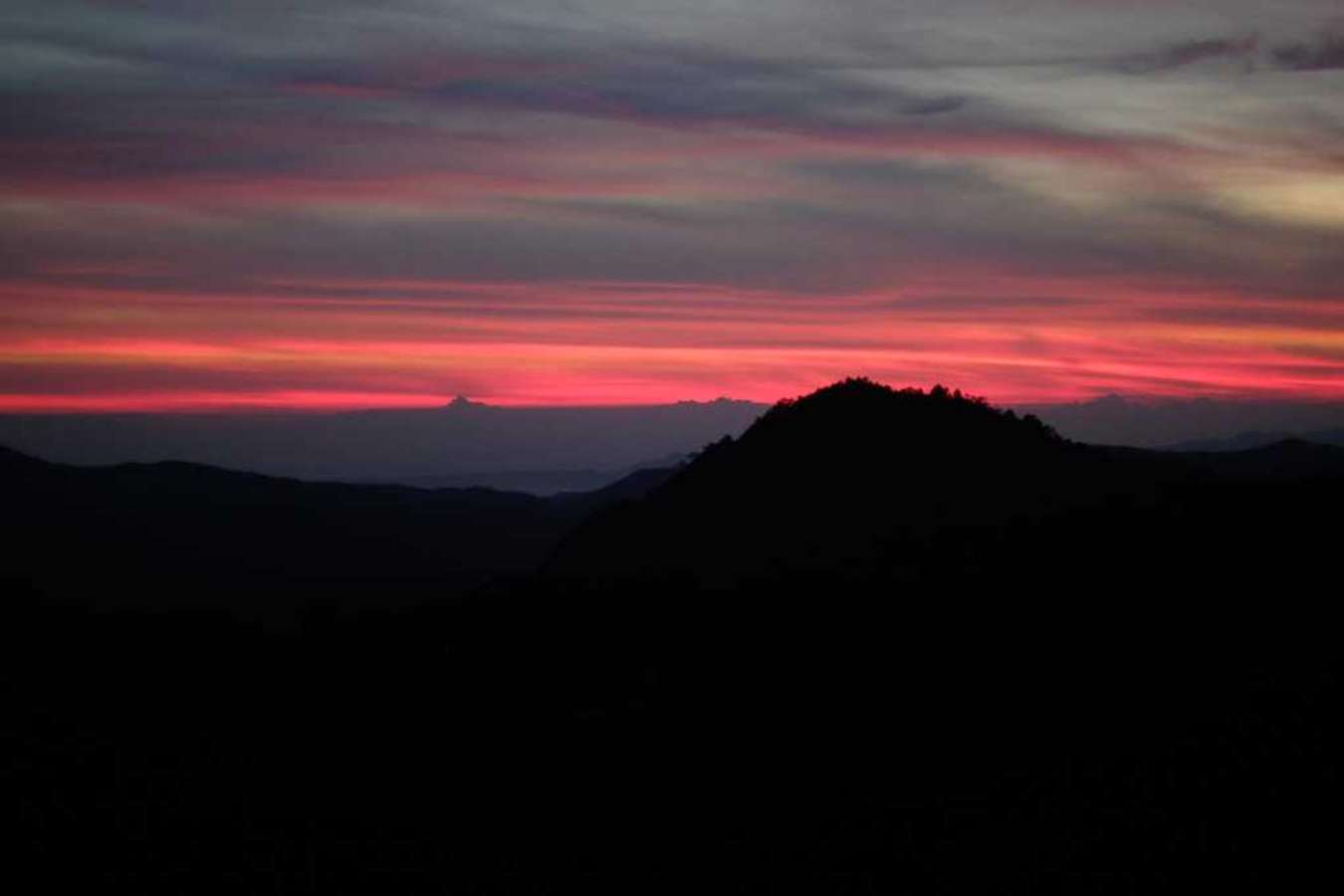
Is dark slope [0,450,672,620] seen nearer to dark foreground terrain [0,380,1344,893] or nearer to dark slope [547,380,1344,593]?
dark slope [547,380,1344,593]

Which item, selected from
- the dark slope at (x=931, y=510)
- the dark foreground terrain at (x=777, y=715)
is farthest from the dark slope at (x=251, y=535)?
the dark foreground terrain at (x=777, y=715)

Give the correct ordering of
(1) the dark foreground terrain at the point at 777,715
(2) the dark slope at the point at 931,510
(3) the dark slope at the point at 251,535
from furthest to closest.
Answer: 1. (3) the dark slope at the point at 251,535
2. (2) the dark slope at the point at 931,510
3. (1) the dark foreground terrain at the point at 777,715

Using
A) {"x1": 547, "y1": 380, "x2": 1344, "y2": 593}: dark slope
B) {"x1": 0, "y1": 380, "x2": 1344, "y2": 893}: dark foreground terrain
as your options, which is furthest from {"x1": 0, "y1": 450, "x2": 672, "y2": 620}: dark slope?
{"x1": 0, "y1": 380, "x2": 1344, "y2": 893}: dark foreground terrain

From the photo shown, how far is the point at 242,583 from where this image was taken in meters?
70.4

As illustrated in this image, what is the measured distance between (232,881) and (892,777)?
35.6 feet

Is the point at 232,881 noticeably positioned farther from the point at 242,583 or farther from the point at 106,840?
the point at 242,583

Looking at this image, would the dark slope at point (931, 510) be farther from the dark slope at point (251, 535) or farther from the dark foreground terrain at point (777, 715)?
the dark slope at point (251, 535)

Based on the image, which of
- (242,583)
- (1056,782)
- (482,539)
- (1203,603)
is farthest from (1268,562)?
(482,539)

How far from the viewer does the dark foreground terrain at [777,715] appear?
1741cm

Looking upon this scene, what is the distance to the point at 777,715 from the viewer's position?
23344 mm

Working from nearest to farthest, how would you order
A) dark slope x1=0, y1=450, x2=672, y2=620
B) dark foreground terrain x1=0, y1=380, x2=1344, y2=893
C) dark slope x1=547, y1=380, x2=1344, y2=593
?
dark foreground terrain x1=0, y1=380, x2=1344, y2=893 → dark slope x1=547, y1=380, x2=1344, y2=593 → dark slope x1=0, y1=450, x2=672, y2=620

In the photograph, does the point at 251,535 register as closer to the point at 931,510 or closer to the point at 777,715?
the point at 931,510

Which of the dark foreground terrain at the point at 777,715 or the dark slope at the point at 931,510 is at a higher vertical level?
the dark slope at the point at 931,510

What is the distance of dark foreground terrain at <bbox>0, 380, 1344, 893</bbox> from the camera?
57.1 feet
